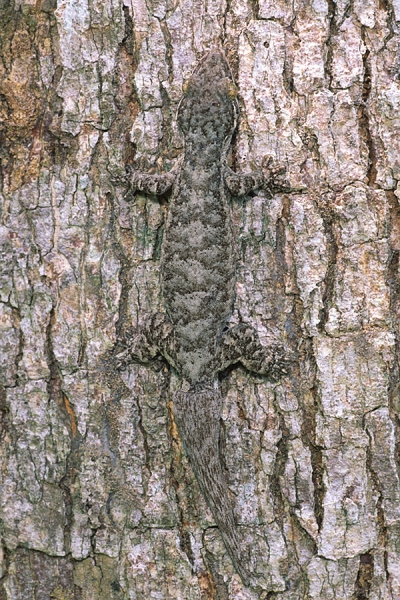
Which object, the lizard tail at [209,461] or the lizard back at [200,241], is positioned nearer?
the lizard tail at [209,461]

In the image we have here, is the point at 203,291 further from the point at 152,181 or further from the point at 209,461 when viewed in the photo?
the point at 209,461

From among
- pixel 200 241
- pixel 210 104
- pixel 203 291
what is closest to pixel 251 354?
pixel 203 291

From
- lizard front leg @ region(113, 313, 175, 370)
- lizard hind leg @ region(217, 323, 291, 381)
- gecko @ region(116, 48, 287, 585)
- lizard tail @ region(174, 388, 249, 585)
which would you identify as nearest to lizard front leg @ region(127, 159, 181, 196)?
gecko @ region(116, 48, 287, 585)

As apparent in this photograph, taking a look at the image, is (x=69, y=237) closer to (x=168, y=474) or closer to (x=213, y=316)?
(x=213, y=316)

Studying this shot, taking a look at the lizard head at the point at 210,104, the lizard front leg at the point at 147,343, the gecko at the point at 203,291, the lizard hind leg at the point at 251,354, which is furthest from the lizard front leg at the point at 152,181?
the lizard hind leg at the point at 251,354

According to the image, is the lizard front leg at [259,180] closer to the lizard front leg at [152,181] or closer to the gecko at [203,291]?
the gecko at [203,291]

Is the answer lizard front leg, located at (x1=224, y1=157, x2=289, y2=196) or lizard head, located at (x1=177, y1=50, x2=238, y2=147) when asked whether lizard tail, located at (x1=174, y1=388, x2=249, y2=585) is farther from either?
lizard head, located at (x1=177, y1=50, x2=238, y2=147)

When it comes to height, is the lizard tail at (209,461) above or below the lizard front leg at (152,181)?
below
